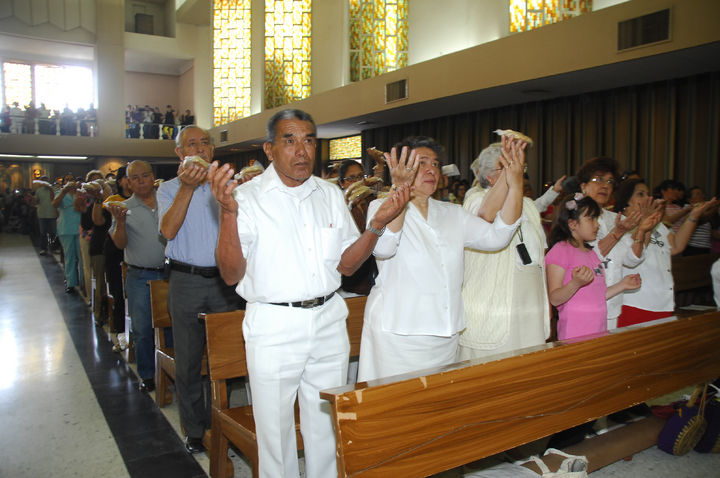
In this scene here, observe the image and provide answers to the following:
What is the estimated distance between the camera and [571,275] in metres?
2.79

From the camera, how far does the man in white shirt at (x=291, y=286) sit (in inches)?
80.0

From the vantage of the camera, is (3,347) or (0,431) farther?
(3,347)

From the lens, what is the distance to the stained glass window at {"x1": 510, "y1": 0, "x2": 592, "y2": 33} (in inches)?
339

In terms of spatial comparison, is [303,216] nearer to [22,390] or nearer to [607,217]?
[607,217]

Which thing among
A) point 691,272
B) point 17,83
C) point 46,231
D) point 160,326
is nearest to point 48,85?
point 17,83

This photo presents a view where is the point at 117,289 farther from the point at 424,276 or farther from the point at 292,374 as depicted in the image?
the point at 424,276

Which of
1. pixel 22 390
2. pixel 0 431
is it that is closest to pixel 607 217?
pixel 0 431

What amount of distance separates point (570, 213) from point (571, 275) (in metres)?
0.32

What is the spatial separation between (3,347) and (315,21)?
10.7 meters

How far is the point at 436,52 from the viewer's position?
10.6 metres

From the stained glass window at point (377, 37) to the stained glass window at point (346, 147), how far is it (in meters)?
1.97

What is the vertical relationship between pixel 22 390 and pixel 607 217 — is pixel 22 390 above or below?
below

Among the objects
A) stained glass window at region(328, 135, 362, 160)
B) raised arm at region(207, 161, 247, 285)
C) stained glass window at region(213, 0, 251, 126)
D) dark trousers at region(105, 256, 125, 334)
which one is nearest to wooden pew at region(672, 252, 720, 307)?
raised arm at region(207, 161, 247, 285)

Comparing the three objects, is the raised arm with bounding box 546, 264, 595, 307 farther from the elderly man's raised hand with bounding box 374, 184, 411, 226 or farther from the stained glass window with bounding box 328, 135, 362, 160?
the stained glass window with bounding box 328, 135, 362, 160
